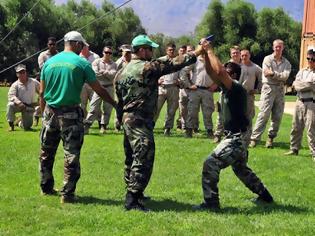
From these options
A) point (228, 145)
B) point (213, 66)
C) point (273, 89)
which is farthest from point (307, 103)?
point (213, 66)

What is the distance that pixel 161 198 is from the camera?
26.1 feet

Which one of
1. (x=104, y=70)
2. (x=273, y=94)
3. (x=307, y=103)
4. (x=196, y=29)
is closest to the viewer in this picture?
(x=307, y=103)

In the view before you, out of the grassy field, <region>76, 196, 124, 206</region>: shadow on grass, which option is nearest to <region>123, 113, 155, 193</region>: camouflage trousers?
the grassy field

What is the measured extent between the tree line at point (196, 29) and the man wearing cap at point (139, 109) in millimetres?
41929

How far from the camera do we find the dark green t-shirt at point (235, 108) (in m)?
7.16

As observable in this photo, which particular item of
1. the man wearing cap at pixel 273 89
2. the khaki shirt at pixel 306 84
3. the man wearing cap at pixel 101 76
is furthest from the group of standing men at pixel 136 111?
the man wearing cap at pixel 101 76

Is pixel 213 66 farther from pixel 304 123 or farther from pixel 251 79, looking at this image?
pixel 251 79

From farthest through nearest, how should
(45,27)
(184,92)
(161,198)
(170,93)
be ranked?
(45,27) → (170,93) → (184,92) → (161,198)

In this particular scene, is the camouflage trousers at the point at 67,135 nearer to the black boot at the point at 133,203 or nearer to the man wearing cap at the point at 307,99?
the black boot at the point at 133,203

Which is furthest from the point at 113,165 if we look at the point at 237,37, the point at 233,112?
the point at 237,37

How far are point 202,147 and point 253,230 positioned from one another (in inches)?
227

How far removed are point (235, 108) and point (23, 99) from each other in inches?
347

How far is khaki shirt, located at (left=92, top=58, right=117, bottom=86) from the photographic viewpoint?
45.7ft

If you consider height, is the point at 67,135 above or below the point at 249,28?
below
